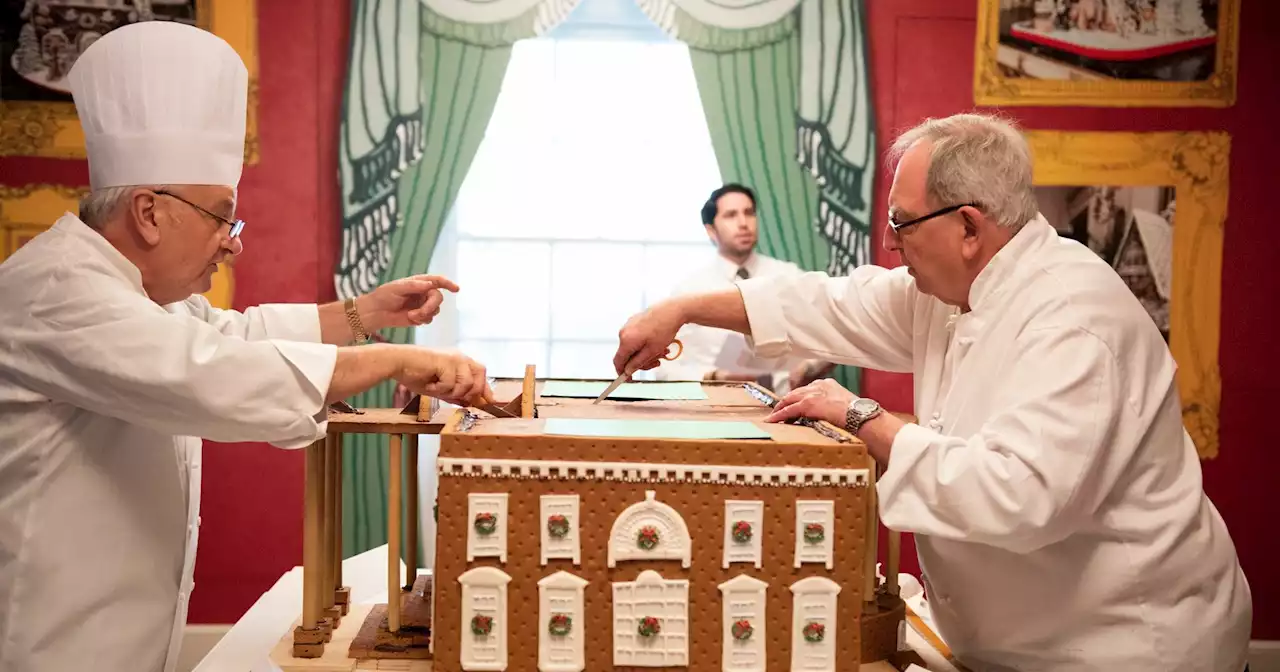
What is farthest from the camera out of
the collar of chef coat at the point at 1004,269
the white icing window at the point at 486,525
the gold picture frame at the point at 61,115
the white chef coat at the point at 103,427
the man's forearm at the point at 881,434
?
the gold picture frame at the point at 61,115

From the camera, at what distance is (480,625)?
1.54 metres

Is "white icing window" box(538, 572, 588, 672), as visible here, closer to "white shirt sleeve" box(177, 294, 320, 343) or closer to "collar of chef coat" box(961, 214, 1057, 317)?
"collar of chef coat" box(961, 214, 1057, 317)

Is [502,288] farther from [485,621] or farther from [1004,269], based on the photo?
[485,621]

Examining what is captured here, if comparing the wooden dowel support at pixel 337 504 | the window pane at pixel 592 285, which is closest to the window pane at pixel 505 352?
the window pane at pixel 592 285

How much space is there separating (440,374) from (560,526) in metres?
0.37

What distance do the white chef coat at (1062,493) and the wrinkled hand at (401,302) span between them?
1.17 metres

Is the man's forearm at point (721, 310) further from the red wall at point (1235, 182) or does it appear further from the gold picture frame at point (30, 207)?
the gold picture frame at point (30, 207)

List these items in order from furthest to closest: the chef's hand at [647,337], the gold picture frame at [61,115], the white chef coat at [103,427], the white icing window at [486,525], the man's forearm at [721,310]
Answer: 1. the gold picture frame at [61,115]
2. the man's forearm at [721,310]
3. the chef's hand at [647,337]
4. the white chef coat at [103,427]
5. the white icing window at [486,525]

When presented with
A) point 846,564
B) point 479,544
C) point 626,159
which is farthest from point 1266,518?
point 479,544

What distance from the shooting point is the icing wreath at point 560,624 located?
1.54 meters

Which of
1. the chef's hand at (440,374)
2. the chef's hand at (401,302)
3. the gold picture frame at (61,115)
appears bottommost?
the chef's hand at (440,374)

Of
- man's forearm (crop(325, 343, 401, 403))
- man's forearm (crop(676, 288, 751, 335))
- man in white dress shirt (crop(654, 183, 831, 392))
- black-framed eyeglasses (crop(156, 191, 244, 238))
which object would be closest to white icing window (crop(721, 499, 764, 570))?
man's forearm (crop(325, 343, 401, 403))

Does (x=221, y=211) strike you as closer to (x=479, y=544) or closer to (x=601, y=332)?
(x=479, y=544)

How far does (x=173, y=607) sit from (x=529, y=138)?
11.1ft
